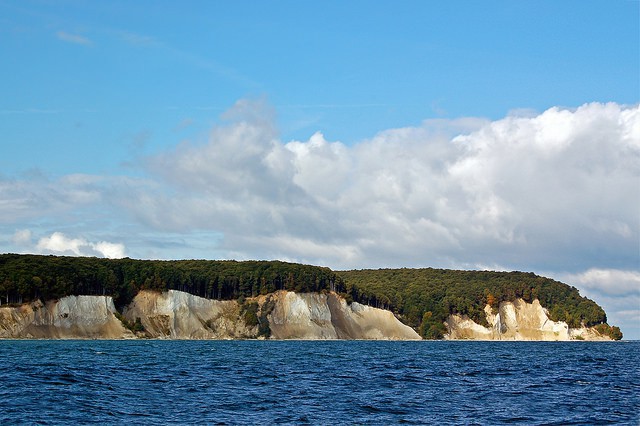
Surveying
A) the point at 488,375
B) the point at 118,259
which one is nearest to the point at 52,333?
the point at 118,259

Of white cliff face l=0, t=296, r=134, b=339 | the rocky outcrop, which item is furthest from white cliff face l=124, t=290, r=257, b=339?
white cliff face l=0, t=296, r=134, b=339

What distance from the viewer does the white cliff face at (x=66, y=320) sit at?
511ft

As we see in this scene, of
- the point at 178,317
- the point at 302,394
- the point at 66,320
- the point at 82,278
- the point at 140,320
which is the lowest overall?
the point at 302,394

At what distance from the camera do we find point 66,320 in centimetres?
16600

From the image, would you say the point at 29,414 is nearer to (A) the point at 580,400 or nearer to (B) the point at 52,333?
(A) the point at 580,400

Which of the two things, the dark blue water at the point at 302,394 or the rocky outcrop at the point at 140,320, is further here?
the rocky outcrop at the point at 140,320

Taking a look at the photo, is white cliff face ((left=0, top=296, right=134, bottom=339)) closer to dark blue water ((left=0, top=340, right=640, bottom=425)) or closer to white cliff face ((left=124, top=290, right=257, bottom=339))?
white cliff face ((left=124, top=290, right=257, bottom=339))

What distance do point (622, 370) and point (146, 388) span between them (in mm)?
48375

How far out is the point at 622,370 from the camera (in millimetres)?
73125

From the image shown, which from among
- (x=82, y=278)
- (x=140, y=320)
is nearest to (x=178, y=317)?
(x=140, y=320)

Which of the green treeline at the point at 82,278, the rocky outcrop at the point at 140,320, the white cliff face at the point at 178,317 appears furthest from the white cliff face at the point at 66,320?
the white cliff face at the point at 178,317

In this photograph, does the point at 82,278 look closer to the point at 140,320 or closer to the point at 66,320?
the point at 66,320

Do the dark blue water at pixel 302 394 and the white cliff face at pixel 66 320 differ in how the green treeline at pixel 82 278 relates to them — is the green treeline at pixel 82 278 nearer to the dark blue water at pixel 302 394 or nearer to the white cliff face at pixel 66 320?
the white cliff face at pixel 66 320

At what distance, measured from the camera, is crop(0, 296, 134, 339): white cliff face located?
155750mm
